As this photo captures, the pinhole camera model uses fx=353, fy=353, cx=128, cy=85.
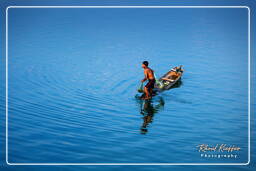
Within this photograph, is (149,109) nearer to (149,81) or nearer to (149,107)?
(149,107)

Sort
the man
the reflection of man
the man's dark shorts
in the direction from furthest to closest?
the man's dark shorts, the man, the reflection of man

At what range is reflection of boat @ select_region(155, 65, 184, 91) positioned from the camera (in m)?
13.6

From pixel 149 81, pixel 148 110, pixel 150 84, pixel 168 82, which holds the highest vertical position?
pixel 149 81

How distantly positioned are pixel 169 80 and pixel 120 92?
2.07 metres

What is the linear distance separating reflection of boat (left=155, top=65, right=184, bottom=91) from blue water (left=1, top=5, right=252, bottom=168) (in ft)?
1.11

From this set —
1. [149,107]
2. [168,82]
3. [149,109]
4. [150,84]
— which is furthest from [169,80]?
[149,109]

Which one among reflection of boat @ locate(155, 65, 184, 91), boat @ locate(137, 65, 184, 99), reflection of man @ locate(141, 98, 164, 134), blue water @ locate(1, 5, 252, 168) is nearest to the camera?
blue water @ locate(1, 5, 252, 168)

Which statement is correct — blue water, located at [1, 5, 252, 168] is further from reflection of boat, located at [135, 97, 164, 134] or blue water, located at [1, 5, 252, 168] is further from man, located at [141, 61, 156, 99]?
man, located at [141, 61, 156, 99]

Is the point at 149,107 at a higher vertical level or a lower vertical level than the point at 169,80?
lower

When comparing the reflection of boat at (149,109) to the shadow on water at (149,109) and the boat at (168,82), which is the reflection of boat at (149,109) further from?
the boat at (168,82)

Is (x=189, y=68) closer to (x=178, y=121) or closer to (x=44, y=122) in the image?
(x=178, y=121)

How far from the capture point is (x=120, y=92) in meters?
13.9

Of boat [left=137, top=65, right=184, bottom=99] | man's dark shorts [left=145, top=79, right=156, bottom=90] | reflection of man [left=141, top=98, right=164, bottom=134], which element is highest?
man's dark shorts [left=145, top=79, right=156, bottom=90]

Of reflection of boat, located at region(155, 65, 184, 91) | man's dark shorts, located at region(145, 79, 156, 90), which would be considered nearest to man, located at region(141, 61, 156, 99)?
man's dark shorts, located at region(145, 79, 156, 90)
